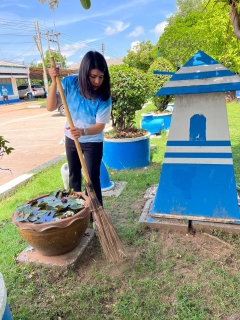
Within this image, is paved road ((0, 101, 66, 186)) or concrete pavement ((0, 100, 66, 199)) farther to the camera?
paved road ((0, 101, 66, 186))

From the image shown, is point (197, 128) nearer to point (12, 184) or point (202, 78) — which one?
point (202, 78)

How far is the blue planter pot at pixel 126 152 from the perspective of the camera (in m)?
4.33

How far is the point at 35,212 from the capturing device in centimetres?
214

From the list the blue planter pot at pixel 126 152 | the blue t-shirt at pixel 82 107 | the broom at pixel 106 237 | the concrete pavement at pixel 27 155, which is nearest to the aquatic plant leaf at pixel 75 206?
the broom at pixel 106 237

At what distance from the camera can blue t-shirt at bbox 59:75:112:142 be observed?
2.26 meters

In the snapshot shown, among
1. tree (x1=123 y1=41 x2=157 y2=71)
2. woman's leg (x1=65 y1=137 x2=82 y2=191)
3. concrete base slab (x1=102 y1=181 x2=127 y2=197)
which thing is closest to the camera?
woman's leg (x1=65 y1=137 x2=82 y2=191)

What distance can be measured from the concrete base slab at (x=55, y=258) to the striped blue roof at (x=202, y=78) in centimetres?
164

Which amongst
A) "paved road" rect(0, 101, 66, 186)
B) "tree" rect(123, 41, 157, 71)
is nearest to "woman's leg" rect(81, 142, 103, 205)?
"paved road" rect(0, 101, 66, 186)

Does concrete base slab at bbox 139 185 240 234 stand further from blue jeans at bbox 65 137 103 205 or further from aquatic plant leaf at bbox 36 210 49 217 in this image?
aquatic plant leaf at bbox 36 210 49 217

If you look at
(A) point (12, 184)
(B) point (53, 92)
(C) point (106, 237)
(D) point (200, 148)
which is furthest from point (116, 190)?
(B) point (53, 92)

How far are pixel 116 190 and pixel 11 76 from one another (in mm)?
24345

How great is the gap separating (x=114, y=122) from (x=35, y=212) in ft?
10.1

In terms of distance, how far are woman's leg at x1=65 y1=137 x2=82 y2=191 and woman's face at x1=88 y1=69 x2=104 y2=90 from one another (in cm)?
59

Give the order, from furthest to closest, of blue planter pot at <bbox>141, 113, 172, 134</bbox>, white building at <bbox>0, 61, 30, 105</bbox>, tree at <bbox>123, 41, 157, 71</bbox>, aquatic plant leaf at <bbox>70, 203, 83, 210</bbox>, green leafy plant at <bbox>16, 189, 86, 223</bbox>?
1. tree at <bbox>123, 41, 157, 71</bbox>
2. white building at <bbox>0, 61, 30, 105</bbox>
3. blue planter pot at <bbox>141, 113, 172, 134</bbox>
4. aquatic plant leaf at <bbox>70, 203, 83, 210</bbox>
5. green leafy plant at <bbox>16, 189, 86, 223</bbox>
